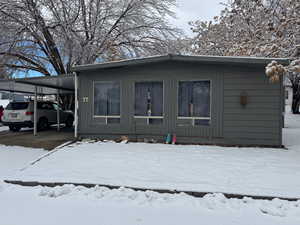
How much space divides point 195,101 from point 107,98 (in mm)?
3251

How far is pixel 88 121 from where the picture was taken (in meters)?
8.30

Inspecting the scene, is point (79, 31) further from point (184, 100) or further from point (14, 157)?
point (14, 157)

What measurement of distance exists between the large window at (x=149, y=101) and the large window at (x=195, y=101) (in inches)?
28.1

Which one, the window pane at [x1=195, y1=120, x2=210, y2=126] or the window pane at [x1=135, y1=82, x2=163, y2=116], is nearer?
the window pane at [x1=195, y1=120, x2=210, y2=126]

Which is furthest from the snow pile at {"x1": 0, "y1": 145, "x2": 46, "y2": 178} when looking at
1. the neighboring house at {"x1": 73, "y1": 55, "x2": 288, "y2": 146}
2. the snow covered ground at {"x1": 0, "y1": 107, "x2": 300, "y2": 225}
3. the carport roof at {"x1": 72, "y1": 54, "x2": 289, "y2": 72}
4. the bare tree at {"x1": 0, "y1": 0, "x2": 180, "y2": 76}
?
the bare tree at {"x1": 0, "y1": 0, "x2": 180, "y2": 76}

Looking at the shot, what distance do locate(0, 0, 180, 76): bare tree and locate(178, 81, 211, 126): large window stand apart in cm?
624

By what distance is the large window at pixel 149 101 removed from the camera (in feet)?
25.4

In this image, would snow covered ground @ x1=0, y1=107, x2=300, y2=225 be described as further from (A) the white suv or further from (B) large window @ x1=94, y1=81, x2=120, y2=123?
(A) the white suv

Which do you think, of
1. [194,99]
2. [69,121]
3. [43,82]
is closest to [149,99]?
[194,99]

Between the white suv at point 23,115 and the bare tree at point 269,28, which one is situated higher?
the bare tree at point 269,28

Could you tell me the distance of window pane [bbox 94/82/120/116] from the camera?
812 centimetres

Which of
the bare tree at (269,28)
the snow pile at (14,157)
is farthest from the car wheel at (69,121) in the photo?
the bare tree at (269,28)

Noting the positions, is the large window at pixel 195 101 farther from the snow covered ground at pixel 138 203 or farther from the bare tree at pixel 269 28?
the snow covered ground at pixel 138 203

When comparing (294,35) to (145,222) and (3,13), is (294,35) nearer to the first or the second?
(145,222)
